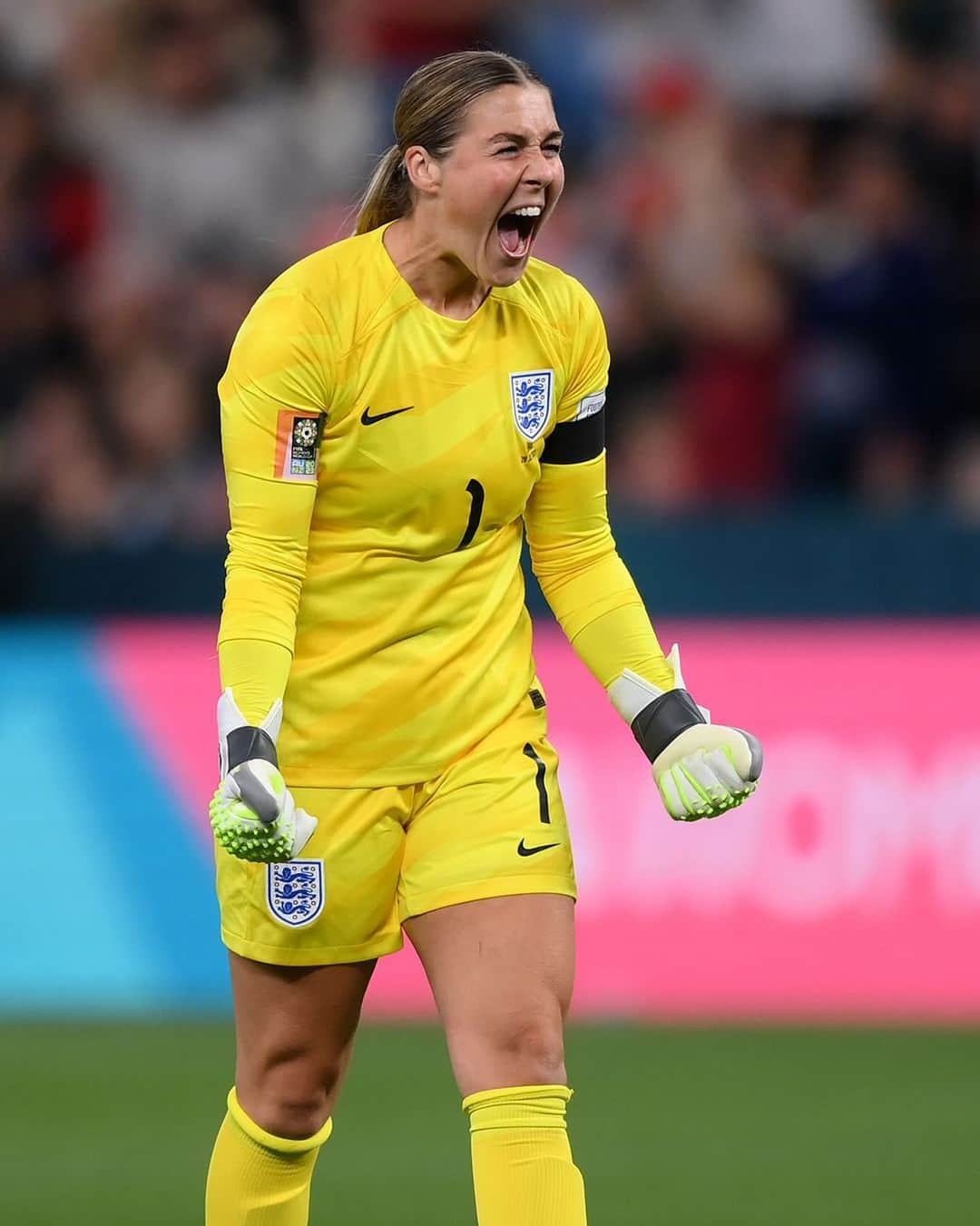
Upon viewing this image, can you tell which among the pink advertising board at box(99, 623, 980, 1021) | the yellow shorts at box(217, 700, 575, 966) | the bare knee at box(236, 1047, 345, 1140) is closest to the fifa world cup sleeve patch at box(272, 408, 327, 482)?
the yellow shorts at box(217, 700, 575, 966)

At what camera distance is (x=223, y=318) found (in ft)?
31.8

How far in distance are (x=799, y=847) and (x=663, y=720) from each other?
12.7 feet

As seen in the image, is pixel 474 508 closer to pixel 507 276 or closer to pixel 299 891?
pixel 507 276

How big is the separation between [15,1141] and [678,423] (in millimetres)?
4266

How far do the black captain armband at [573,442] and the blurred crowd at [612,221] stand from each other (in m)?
4.90

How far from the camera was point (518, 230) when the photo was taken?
12.9 feet

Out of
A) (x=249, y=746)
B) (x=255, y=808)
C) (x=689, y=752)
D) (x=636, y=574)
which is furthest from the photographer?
(x=636, y=574)

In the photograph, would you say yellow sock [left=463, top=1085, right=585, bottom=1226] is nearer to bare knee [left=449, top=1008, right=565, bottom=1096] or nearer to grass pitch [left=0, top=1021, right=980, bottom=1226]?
bare knee [left=449, top=1008, right=565, bottom=1096]

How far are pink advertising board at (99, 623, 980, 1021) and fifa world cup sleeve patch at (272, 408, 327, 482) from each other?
4151 mm

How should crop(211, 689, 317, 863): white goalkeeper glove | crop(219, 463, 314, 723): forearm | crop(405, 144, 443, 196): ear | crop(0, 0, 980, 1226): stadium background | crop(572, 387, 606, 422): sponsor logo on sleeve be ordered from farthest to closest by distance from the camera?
1. crop(0, 0, 980, 1226): stadium background
2. crop(572, 387, 606, 422): sponsor logo on sleeve
3. crop(405, 144, 443, 196): ear
4. crop(219, 463, 314, 723): forearm
5. crop(211, 689, 317, 863): white goalkeeper glove

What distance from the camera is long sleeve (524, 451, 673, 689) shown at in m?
4.21

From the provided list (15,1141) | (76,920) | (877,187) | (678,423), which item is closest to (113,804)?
(76,920)

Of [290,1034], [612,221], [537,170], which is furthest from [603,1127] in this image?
[612,221]

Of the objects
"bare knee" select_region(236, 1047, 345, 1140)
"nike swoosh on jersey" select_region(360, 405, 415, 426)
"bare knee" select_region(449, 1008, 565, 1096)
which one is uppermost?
"nike swoosh on jersey" select_region(360, 405, 415, 426)
